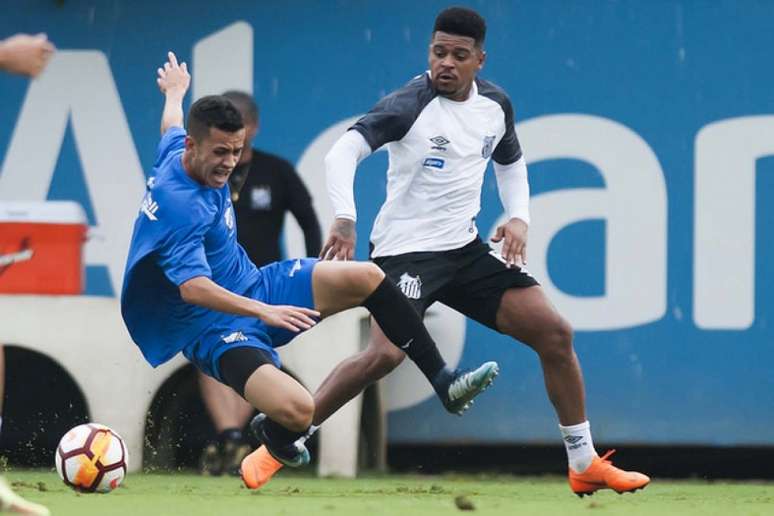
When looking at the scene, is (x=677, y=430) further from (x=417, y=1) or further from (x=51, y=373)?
(x=51, y=373)

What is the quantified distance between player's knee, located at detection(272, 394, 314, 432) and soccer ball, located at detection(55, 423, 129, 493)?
0.73 metres

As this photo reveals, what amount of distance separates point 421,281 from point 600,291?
2954 millimetres

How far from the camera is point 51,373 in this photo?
11.4 metres

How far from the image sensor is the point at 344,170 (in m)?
8.05

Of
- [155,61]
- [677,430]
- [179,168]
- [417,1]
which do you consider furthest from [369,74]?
[179,168]

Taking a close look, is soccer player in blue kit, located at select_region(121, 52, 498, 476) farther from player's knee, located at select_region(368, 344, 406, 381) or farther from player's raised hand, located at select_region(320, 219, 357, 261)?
player's knee, located at select_region(368, 344, 406, 381)

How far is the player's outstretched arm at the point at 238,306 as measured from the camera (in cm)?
726

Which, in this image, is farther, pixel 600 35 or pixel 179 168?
pixel 600 35

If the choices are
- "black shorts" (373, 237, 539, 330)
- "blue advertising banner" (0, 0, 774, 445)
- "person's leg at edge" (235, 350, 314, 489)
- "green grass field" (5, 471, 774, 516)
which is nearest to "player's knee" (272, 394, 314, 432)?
"person's leg at edge" (235, 350, 314, 489)

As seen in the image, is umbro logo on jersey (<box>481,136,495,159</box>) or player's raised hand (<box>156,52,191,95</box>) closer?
player's raised hand (<box>156,52,191,95</box>)

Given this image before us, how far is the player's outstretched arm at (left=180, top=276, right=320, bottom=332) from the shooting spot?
7.26m

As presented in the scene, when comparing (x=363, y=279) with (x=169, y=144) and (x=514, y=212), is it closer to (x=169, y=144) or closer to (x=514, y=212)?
(x=169, y=144)

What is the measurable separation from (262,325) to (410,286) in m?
0.80

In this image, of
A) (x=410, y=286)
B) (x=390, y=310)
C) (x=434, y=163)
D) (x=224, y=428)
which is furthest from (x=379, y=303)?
(x=224, y=428)
